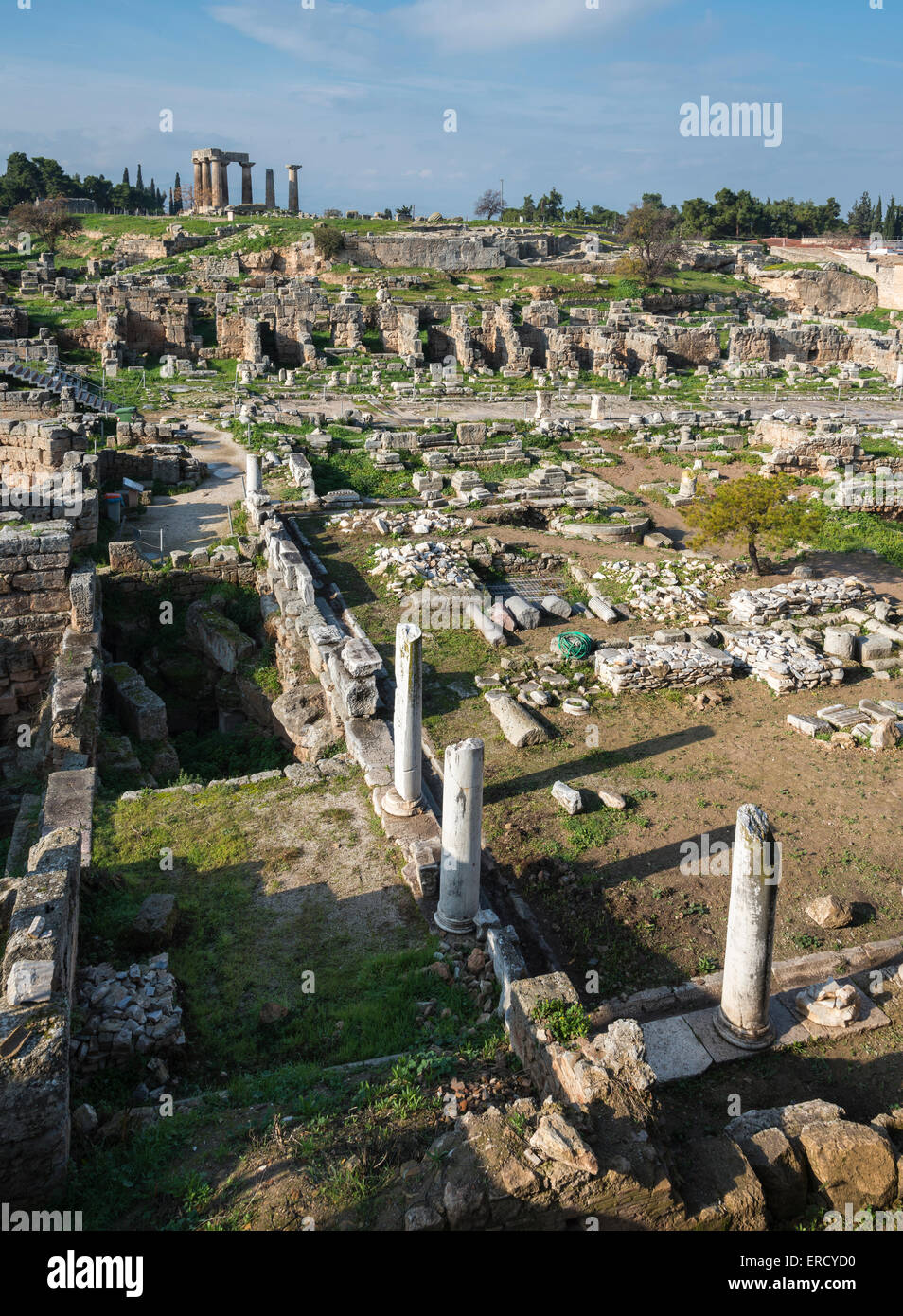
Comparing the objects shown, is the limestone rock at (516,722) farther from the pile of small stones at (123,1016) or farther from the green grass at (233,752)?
the pile of small stones at (123,1016)

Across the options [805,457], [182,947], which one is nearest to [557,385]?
[805,457]

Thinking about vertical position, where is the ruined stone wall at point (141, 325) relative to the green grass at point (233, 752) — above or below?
above

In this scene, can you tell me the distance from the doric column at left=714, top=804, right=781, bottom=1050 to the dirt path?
44.9ft

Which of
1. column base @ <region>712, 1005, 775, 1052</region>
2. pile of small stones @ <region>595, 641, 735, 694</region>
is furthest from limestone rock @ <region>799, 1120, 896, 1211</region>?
pile of small stones @ <region>595, 641, 735, 694</region>

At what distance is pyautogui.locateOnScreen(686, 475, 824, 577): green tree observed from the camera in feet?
56.1

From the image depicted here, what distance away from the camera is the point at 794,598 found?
53.0 ft

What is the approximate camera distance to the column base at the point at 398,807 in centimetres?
1024

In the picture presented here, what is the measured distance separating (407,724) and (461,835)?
6.34 ft

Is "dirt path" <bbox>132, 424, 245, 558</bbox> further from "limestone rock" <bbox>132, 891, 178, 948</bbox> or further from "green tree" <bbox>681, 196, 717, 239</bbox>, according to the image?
"green tree" <bbox>681, 196, 717, 239</bbox>

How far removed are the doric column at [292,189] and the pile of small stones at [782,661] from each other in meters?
65.3

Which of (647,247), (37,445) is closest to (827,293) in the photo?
(647,247)

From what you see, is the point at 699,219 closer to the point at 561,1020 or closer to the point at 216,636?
the point at 216,636

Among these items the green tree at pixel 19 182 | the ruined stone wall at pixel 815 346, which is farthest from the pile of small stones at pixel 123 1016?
the green tree at pixel 19 182
